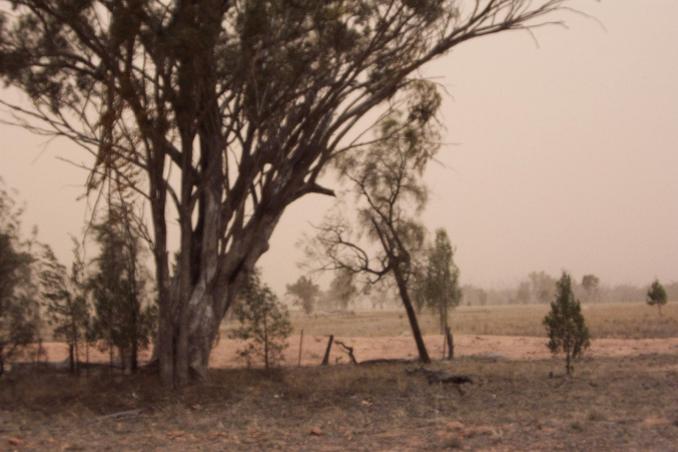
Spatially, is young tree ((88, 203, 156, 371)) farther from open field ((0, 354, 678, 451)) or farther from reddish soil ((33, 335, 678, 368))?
reddish soil ((33, 335, 678, 368))

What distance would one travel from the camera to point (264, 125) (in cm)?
1439

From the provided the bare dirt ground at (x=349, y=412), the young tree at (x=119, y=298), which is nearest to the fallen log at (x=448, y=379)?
the bare dirt ground at (x=349, y=412)

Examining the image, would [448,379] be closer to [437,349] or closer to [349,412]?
[349,412]

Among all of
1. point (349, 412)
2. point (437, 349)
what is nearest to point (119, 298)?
point (349, 412)

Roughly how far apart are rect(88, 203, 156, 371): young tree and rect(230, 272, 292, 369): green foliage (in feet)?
8.63

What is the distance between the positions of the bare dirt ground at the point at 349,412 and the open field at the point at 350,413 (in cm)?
2

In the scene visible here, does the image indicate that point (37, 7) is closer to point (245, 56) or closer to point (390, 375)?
point (245, 56)

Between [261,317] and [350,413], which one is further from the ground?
[261,317]

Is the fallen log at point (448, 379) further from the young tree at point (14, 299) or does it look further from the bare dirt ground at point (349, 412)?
the young tree at point (14, 299)

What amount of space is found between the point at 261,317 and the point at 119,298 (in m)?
4.11

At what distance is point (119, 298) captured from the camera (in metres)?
17.9

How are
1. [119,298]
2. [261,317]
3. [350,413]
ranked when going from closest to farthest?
[350,413]
[119,298]
[261,317]

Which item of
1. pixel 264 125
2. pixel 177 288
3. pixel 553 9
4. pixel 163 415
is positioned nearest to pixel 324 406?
pixel 163 415

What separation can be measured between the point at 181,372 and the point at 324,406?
3325 millimetres
